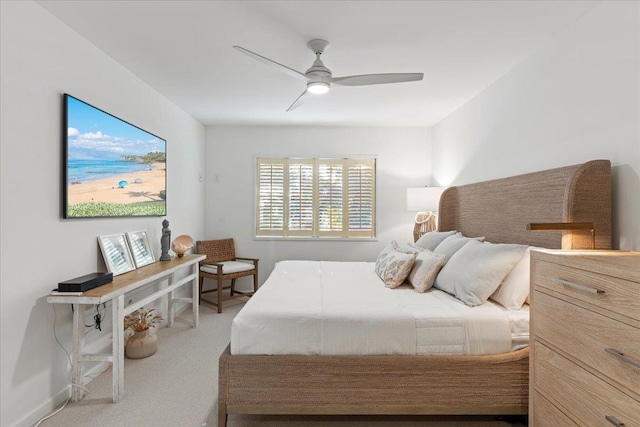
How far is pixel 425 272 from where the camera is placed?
2664 millimetres

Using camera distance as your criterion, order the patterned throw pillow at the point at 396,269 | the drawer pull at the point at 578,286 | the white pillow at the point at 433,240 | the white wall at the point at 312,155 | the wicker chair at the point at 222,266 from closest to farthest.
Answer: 1. the drawer pull at the point at 578,286
2. the patterned throw pillow at the point at 396,269
3. the white pillow at the point at 433,240
4. the wicker chair at the point at 222,266
5. the white wall at the point at 312,155

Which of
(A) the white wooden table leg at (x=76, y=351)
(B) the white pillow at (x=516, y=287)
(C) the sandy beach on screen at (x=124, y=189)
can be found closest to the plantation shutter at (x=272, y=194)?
(C) the sandy beach on screen at (x=124, y=189)

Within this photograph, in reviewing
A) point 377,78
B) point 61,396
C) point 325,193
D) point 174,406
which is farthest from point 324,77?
point 61,396

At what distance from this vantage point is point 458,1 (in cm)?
199

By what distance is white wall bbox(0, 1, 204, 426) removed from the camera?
6.26ft

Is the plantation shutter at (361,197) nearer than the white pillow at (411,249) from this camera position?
No

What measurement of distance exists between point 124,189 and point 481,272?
9.95 feet

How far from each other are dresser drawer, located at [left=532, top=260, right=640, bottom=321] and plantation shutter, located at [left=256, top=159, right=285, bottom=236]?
3.82m

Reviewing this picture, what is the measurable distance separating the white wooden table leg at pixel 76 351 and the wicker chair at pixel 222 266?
1840 mm

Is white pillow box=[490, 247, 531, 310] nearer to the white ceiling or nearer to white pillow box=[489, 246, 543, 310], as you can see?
white pillow box=[489, 246, 543, 310]

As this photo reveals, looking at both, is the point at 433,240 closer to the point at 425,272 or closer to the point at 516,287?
the point at 425,272

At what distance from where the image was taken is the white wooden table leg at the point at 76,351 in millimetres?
2295

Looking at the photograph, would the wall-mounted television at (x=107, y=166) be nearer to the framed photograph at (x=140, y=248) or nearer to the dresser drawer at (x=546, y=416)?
the framed photograph at (x=140, y=248)

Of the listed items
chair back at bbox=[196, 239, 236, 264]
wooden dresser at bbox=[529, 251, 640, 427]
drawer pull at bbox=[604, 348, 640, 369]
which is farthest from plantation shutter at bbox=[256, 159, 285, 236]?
drawer pull at bbox=[604, 348, 640, 369]
